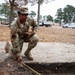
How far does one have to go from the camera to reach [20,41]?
541cm

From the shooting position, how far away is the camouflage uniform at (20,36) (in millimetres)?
4980

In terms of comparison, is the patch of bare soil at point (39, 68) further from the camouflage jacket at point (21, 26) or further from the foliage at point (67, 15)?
the foliage at point (67, 15)

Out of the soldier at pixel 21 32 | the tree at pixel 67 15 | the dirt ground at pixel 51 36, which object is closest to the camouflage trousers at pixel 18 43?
the soldier at pixel 21 32

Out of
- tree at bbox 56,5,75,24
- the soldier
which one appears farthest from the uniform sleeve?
tree at bbox 56,5,75,24

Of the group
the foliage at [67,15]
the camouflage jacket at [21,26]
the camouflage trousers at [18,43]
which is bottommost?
the foliage at [67,15]

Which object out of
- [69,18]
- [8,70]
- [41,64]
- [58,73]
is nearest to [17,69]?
[8,70]

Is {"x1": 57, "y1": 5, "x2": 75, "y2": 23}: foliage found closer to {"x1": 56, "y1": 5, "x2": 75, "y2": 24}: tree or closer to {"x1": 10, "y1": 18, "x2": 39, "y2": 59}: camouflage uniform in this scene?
{"x1": 56, "y1": 5, "x2": 75, "y2": 24}: tree

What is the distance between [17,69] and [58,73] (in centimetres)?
96

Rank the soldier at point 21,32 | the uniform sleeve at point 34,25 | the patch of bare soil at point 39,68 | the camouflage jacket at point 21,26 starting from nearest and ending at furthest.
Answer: the patch of bare soil at point 39,68
the soldier at point 21,32
the camouflage jacket at point 21,26
the uniform sleeve at point 34,25

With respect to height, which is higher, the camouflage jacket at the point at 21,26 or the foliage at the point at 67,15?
the camouflage jacket at the point at 21,26

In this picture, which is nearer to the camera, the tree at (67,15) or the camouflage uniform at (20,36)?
the camouflage uniform at (20,36)

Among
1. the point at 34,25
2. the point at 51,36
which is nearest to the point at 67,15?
the point at 51,36

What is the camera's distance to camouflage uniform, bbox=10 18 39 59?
4.98m

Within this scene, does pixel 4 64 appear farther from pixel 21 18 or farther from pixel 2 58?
pixel 21 18
